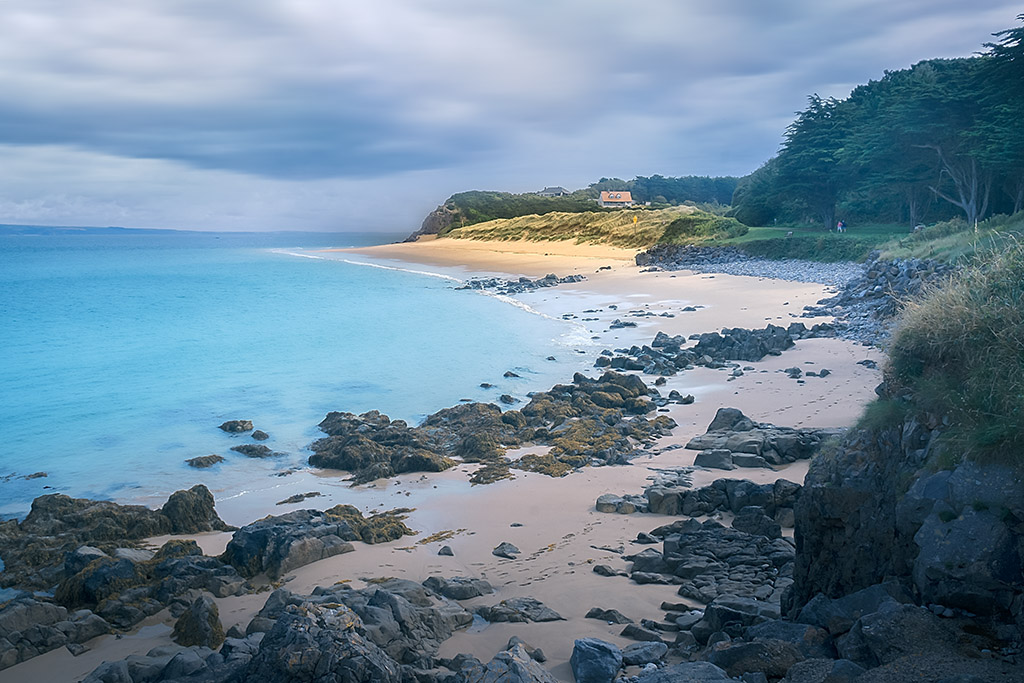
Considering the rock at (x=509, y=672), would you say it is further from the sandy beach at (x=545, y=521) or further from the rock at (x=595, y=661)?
the sandy beach at (x=545, y=521)

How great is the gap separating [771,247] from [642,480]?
3660cm

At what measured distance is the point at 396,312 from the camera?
37219 mm

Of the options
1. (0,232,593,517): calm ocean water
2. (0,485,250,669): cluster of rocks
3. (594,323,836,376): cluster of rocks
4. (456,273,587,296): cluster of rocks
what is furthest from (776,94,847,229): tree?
(0,485,250,669): cluster of rocks

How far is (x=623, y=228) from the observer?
204ft

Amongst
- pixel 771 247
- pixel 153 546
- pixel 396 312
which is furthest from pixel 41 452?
pixel 771 247

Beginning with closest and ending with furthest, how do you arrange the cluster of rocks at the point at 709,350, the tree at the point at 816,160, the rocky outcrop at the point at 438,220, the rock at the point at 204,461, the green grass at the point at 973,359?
1. the green grass at the point at 973,359
2. the rock at the point at 204,461
3. the cluster of rocks at the point at 709,350
4. the tree at the point at 816,160
5. the rocky outcrop at the point at 438,220

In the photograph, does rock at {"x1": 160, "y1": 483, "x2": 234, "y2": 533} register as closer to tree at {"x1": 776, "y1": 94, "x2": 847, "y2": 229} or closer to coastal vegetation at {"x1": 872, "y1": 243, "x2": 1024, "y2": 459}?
coastal vegetation at {"x1": 872, "y1": 243, "x2": 1024, "y2": 459}

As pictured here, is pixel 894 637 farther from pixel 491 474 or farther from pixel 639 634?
pixel 491 474

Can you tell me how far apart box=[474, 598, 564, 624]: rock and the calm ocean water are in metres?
7.05

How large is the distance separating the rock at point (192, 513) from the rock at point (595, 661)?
21.5 ft

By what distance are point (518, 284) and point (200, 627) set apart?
121ft

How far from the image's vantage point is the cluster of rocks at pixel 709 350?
1809 cm

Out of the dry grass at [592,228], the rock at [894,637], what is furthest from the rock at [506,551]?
the dry grass at [592,228]

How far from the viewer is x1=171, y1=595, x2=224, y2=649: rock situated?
256 inches
